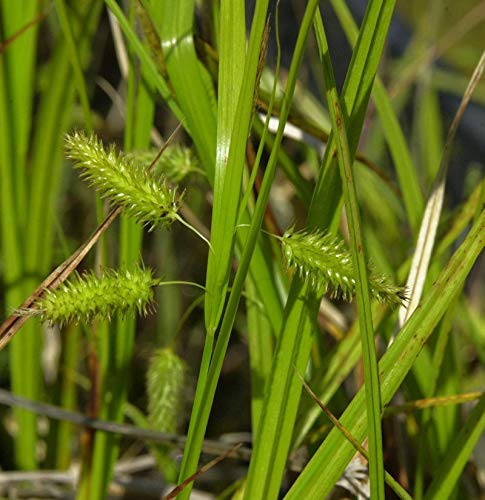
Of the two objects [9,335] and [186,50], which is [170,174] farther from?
[9,335]

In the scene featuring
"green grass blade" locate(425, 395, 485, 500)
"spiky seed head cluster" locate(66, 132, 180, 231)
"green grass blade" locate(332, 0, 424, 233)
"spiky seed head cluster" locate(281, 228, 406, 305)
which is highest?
"green grass blade" locate(332, 0, 424, 233)

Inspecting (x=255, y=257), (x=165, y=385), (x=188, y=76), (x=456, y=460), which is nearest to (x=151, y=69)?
(x=188, y=76)

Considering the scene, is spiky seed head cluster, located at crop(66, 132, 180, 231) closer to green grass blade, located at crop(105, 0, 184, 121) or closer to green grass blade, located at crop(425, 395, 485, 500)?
green grass blade, located at crop(105, 0, 184, 121)

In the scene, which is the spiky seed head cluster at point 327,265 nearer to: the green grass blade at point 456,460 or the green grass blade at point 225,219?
the green grass blade at point 225,219

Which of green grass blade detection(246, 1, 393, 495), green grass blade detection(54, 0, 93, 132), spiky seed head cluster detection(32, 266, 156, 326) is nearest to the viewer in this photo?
spiky seed head cluster detection(32, 266, 156, 326)

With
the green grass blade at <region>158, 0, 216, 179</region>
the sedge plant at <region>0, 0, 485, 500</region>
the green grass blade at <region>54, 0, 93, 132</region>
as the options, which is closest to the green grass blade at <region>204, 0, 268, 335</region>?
the sedge plant at <region>0, 0, 485, 500</region>

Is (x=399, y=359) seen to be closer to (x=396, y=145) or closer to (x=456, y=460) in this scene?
(x=456, y=460)

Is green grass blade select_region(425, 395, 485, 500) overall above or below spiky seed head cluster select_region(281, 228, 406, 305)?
below
